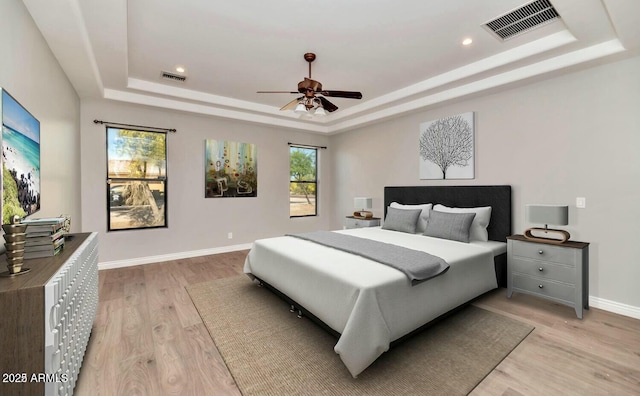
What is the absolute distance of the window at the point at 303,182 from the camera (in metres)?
6.26

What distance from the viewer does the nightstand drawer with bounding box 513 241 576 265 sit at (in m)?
2.74

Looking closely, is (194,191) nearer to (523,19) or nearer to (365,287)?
(365,287)

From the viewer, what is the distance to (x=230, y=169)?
5.36m

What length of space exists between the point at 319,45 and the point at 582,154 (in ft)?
10.1

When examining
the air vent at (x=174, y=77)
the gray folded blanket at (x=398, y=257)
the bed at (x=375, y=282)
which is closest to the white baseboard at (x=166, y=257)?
the bed at (x=375, y=282)

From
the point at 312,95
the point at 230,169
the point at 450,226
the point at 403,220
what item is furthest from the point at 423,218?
the point at 230,169

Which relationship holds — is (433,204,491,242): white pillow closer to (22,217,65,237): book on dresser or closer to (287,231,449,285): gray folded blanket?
(287,231,449,285): gray folded blanket

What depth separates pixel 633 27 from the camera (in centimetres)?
227

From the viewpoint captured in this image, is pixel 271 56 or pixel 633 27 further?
pixel 271 56

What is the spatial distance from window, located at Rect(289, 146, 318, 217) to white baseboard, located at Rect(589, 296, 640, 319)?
4.78 metres

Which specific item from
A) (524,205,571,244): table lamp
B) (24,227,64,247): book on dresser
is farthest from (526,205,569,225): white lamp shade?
(24,227,64,247): book on dresser

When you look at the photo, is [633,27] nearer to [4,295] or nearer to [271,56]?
[271,56]

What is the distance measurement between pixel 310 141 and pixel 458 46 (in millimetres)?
3784

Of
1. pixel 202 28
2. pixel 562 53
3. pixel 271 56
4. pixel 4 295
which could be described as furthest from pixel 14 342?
pixel 562 53
